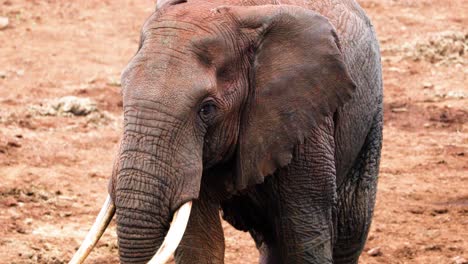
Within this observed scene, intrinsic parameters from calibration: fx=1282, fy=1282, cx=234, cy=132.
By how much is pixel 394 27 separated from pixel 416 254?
5936mm

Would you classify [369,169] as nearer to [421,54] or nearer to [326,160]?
[326,160]

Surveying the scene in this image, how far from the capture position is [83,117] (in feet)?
33.1

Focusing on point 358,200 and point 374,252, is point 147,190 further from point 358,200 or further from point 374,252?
A: point 374,252

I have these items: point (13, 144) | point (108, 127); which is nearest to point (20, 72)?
point (108, 127)

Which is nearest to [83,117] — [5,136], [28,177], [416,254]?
[5,136]

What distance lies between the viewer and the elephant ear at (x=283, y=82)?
197 inches

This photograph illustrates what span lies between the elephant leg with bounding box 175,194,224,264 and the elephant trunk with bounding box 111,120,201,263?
2.15 feet

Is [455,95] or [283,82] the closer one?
[283,82]

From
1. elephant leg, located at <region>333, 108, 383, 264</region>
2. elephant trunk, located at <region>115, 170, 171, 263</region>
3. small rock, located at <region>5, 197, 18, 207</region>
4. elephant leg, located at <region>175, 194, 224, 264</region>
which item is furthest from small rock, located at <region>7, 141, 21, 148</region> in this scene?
elephant trunk, located at <region>115, 170, 171, 263</region>

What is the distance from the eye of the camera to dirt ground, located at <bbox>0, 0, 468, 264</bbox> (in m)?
7.82

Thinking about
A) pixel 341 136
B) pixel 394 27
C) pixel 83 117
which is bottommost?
pixel 394 27

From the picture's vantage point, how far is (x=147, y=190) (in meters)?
4.56

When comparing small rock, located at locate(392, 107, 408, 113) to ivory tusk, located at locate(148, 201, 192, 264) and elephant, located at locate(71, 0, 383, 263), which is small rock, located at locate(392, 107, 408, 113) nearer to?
elephant, located at locate(71, 0, 383, 263)

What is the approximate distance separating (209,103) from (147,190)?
0.43 meters
